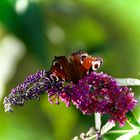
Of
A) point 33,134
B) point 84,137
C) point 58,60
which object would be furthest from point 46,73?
point 33,134

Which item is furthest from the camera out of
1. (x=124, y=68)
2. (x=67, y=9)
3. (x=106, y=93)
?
(x=67, y=9)

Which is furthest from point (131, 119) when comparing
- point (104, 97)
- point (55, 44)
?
point (55, 44)

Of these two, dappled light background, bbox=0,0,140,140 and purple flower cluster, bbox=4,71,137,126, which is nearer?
purple flower cluster, bbox=4,71,137,126

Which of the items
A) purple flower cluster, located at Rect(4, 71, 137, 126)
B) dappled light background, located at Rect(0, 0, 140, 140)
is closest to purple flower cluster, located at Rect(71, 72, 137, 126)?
purple flower cluster, located at Rect(4, 71, 137, 126)

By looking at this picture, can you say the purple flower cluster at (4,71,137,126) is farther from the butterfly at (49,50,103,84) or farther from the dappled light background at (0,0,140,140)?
the dappled light background at (0,0,140,140)

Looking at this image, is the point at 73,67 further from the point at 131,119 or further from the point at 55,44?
the point at 55,44

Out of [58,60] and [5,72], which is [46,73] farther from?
[5,72]

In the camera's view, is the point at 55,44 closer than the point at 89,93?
No
